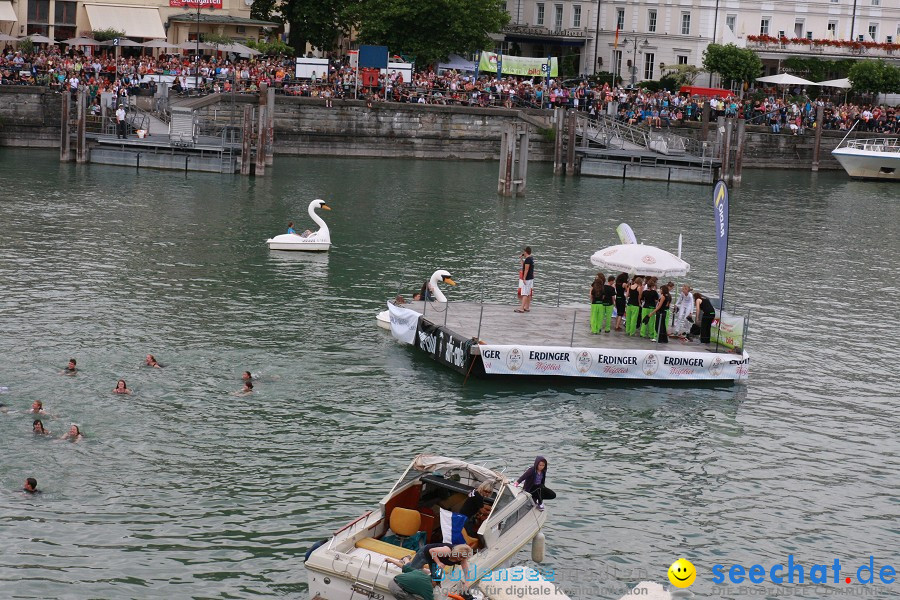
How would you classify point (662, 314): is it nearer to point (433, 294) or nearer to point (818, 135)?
point (433, 294)

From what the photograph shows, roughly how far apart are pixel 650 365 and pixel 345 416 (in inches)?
301

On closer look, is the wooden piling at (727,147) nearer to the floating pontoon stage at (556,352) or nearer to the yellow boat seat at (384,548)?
the floating pontoon stage at (556,352)

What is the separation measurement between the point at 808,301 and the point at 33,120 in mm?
47012

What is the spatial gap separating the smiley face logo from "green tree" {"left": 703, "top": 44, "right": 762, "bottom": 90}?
7846 cm

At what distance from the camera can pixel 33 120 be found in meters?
70.8

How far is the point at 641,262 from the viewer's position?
102ft

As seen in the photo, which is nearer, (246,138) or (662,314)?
(662,314)

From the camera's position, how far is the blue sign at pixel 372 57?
7619 cm

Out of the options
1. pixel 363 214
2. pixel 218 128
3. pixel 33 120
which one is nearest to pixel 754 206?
pixel 363 214

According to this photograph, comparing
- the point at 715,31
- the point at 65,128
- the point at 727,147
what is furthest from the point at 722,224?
the point at 715,31

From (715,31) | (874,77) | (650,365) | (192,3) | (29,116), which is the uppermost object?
(715,31)

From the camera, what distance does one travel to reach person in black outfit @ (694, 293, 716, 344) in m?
30.9

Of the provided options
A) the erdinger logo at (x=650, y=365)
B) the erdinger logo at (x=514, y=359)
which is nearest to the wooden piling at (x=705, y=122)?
the erdinger logo at (x=650, y=365)

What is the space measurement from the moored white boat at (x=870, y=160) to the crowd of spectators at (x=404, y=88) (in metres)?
5.61
